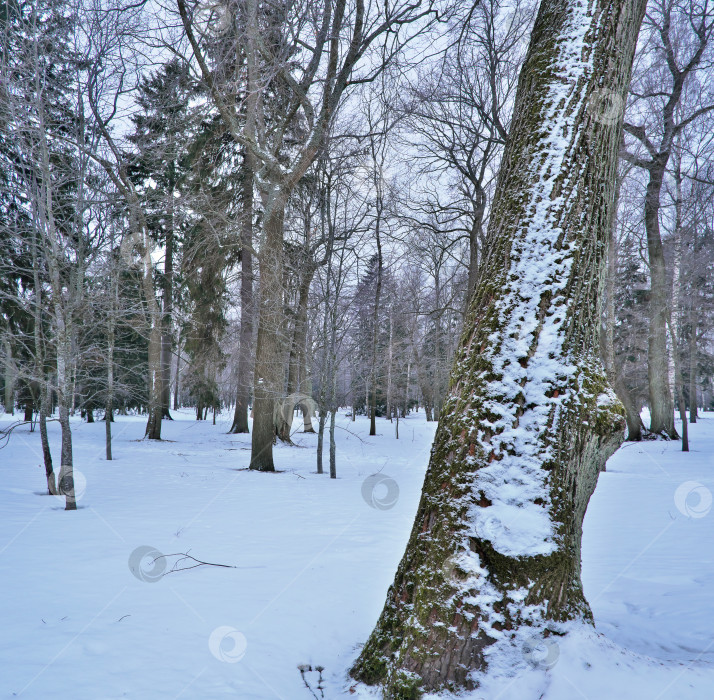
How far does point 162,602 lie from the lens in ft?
10.6

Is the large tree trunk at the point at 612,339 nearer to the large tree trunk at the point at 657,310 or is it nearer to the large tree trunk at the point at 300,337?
the large tree trunk at the point at 657,310

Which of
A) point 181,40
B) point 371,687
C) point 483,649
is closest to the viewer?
point 483,649

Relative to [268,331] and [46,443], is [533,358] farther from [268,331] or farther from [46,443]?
[268,331]

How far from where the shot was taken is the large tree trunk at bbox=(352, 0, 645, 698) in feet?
6.57

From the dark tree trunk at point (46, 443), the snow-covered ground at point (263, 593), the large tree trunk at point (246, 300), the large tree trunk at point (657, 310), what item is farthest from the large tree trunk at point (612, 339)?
the large tree trunk at point (246, 300)

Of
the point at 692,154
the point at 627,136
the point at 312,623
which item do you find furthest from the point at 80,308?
the point at 692,154

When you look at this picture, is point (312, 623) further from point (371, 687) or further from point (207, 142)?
point (207, 142)

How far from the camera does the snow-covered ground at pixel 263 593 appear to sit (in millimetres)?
2182

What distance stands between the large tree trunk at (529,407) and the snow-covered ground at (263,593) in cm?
23

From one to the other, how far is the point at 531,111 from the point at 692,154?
45.6 feet

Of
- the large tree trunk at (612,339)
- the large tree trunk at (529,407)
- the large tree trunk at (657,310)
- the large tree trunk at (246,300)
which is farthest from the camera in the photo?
the large tree trunk at (246,300)

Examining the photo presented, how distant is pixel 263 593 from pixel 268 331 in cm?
700

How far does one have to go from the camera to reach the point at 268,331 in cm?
998

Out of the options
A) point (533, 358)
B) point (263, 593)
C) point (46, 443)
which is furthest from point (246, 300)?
point (533, 358)
